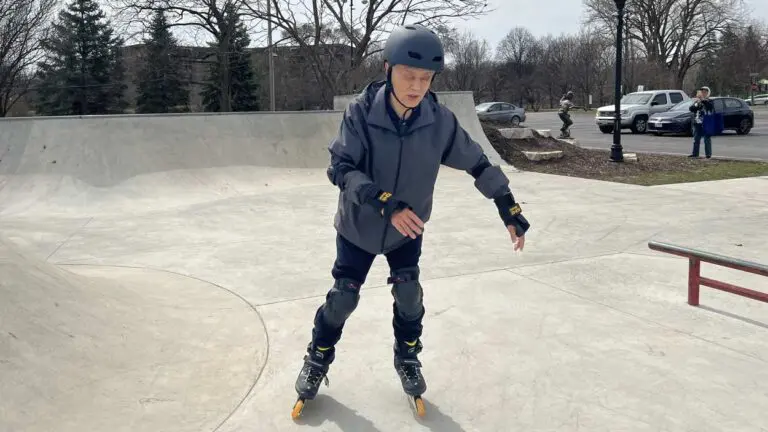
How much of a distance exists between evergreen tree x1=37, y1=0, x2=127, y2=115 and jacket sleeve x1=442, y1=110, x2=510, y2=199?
37209 mm

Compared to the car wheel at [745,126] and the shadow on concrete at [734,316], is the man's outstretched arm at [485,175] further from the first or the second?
the car wheel at [745,126]

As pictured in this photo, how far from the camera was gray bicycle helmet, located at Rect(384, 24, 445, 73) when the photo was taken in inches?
97.4

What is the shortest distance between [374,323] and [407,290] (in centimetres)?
126

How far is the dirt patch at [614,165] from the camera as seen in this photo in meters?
11.8

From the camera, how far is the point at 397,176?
8.47 ft

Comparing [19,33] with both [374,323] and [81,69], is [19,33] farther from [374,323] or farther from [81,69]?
[374,323]

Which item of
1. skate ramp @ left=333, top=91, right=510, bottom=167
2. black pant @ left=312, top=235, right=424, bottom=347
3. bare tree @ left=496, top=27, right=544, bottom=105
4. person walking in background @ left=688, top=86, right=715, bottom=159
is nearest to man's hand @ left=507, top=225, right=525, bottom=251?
black pant @ left=312, top=235, right=424, bottom=347

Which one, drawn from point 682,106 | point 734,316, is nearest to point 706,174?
point 734,316

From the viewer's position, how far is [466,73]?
6738cm

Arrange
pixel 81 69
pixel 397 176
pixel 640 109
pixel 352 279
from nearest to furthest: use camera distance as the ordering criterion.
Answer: pixel 397 176 → pixel 352 279 → pixel 640 109 → pixel 81 69

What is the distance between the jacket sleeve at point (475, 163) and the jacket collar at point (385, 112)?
14cm

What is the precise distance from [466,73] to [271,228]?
208ft

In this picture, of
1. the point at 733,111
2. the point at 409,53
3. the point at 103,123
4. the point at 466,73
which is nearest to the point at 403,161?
the point at 409,53

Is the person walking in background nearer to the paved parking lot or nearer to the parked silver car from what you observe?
the paved parking lot
